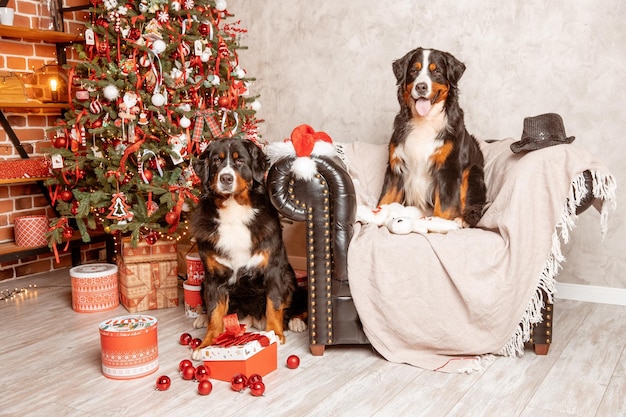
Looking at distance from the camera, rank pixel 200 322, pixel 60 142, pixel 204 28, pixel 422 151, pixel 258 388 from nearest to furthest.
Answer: pixel 258 388
pixel 422 151
pixel 200 322
pixel 60 142
pixel 204 28

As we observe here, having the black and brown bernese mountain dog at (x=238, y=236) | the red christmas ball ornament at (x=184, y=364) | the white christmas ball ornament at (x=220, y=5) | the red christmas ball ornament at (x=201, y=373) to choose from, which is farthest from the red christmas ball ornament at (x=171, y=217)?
the white christmas ball ornament at (x=220, y=5)

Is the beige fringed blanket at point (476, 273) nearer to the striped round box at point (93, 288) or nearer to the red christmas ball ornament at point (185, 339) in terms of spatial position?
the red christmas ball ornament at point (185, 339)

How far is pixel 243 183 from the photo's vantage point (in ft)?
8.82

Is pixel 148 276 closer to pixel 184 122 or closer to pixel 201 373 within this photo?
pixel 184 122

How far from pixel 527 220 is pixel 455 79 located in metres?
0.84

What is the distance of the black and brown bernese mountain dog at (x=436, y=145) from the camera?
288 cm

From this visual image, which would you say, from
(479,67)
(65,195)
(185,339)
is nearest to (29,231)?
(65,195)

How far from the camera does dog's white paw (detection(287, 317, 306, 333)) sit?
9.89 feet

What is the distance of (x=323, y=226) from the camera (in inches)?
104

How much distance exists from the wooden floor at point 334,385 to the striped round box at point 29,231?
3.63ft

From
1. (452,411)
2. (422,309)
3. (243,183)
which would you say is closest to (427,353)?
(422,309)

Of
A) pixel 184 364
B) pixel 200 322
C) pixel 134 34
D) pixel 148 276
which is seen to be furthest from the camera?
pixel 134 34

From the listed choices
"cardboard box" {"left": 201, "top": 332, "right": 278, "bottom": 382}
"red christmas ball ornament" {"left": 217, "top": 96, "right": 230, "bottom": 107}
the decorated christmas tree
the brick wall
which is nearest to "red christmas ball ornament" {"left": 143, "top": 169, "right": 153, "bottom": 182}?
the decorated christmas tree

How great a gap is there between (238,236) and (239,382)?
717 millimetres
